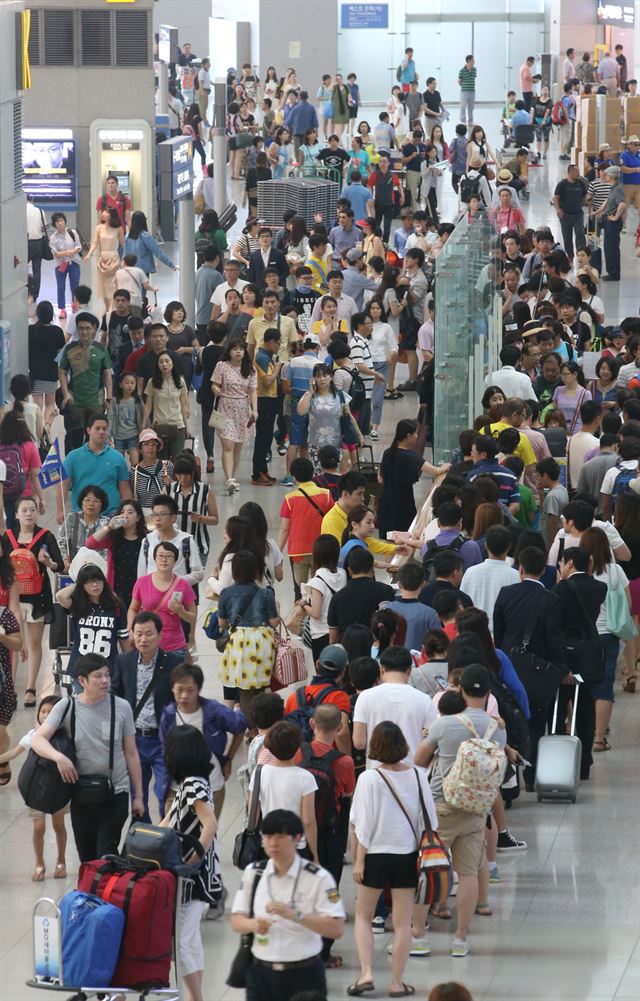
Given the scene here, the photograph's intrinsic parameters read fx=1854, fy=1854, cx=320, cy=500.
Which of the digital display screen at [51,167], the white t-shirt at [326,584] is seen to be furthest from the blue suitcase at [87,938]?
the digital display screen at [51,167]

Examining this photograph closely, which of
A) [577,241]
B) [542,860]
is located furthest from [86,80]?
[542,860]

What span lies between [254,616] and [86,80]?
1826 cm

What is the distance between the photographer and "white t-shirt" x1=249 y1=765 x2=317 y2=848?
7.29 metres

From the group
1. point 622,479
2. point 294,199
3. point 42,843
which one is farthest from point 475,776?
point 294,199

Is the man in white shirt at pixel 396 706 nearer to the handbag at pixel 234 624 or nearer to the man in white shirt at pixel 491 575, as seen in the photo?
the handbag at pixel 234 624

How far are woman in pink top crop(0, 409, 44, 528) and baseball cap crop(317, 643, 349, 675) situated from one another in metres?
4.70

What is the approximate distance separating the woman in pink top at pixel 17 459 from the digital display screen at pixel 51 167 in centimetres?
1386

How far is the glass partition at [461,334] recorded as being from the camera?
48.1 feet

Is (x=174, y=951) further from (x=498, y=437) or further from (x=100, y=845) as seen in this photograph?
(x=498, y=437)

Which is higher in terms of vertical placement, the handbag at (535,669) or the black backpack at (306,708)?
the black backpack at (306,708)

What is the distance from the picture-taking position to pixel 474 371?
594 inches

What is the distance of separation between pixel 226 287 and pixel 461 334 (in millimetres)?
2873

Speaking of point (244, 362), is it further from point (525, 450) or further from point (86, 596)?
point (86, 596)

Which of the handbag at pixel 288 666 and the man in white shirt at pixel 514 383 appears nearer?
the handbag at pixel 288 666
